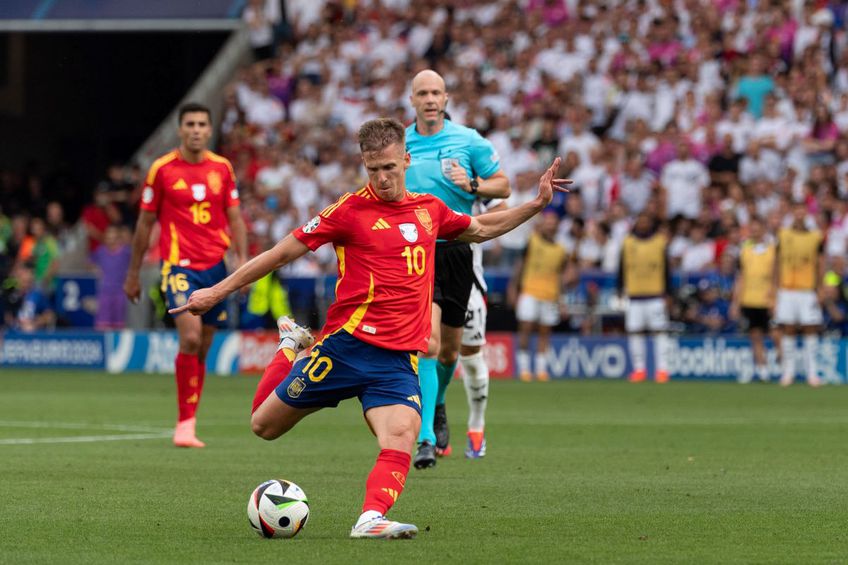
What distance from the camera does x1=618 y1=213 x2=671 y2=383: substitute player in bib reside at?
23.9 m

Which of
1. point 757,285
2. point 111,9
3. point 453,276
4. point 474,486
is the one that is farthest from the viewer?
point 111,9

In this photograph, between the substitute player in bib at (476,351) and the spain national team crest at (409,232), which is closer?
the spain national team crest at (409,232)

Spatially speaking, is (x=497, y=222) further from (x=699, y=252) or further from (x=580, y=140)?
(x=580, y=140)

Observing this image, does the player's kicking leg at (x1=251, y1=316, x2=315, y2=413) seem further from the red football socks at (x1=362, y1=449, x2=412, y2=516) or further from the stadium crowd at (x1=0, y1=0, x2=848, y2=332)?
the stadium crowd at (x1=0, y1=0, x2=848, y2=332)

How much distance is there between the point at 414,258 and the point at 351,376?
2.18ft

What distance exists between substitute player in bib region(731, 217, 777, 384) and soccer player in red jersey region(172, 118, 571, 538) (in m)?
15.5

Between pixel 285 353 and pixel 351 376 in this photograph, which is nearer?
pixel 351 376

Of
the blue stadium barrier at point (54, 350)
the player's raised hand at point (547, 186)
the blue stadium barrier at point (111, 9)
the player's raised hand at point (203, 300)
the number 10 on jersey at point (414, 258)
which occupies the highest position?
the blue stadium barrier at point (111, 9)

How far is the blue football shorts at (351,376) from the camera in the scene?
812 centimetres

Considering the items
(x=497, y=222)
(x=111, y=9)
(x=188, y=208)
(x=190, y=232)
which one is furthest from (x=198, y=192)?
(x=111, y=9)

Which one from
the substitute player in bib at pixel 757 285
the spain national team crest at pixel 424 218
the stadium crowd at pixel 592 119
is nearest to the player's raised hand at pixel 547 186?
the spain national team crest at pixel 424 218

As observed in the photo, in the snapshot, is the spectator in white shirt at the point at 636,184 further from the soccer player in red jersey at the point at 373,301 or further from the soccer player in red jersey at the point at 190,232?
the soccer player in red jersey at the point at 373,301

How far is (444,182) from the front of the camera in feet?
38.3

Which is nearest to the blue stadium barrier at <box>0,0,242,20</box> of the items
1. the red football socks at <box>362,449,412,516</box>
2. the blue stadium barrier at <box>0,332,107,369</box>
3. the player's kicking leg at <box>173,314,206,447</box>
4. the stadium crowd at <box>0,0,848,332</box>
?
the stadium crowd at <box>0,0,848,332</box>
